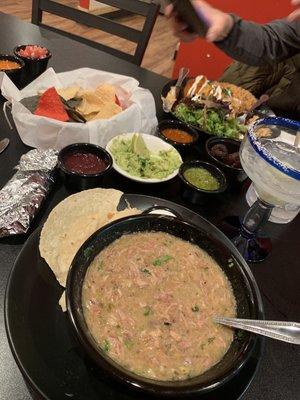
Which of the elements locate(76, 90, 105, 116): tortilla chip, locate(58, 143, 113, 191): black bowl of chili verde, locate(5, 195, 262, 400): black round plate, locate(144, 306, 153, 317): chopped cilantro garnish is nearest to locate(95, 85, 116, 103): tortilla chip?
locate(76, 90, 105, 116): tortilla chip

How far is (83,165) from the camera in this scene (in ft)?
4.06

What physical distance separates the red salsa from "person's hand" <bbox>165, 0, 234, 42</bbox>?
51cm

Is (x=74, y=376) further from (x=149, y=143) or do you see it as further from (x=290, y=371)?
(x=149, y=143)

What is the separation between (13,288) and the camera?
0.85 m

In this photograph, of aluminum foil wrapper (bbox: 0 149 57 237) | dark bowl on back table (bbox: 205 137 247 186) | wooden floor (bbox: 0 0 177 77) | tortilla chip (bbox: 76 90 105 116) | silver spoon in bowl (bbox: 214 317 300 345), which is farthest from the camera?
wooden floor (bbox: 0 0 177 77)

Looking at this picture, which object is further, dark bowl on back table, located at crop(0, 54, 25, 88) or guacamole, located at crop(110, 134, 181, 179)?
dark bowl on back table, located at crop(0, 54, 25, 88)

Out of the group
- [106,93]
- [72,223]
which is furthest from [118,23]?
[72,223]

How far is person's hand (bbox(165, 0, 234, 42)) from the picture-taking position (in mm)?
1168

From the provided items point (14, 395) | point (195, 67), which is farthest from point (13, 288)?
point (195, 67)

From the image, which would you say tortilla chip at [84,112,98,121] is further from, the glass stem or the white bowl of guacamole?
the glass stem

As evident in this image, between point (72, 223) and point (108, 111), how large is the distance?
0.60 m

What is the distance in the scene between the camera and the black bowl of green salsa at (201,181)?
4.04 ft

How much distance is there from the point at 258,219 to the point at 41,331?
70cm

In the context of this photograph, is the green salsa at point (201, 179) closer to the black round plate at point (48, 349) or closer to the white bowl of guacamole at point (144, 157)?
the white bowl of guacamole at point (144, 157)
